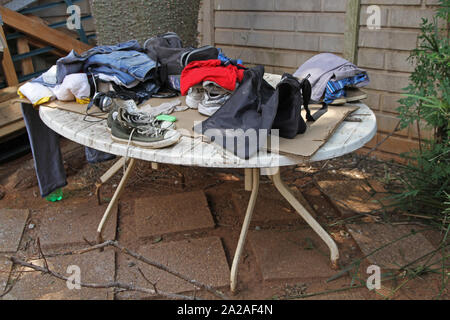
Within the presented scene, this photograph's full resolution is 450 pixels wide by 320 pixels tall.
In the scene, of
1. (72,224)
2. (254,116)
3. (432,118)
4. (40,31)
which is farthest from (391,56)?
(40,31)

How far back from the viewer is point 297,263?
85.2 inches

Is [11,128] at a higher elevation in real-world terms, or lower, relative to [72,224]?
higher

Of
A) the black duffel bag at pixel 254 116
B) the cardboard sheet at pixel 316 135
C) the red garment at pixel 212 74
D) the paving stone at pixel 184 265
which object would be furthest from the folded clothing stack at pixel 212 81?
the paving stone at pixel 184 265

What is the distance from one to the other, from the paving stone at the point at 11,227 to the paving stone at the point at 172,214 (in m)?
0.73

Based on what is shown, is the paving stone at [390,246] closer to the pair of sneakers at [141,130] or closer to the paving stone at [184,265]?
the paving stone at [184,265]

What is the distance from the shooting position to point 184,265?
218 cm

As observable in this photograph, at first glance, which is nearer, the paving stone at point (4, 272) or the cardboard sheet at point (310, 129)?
the cardboard sheet at point (310, 129)

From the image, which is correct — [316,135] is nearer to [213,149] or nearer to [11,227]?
[213,149]

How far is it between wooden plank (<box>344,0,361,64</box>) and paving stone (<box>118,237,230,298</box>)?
2.02 m

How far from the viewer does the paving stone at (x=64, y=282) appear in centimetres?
201

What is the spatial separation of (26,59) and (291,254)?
3263 millimetres

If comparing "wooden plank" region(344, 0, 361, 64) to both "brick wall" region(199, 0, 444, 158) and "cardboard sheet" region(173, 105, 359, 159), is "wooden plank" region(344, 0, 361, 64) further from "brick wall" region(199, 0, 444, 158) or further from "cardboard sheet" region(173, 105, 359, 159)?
"cardboard sheet" region(173, 105, 359, 159)

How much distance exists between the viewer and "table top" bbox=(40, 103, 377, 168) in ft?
5.28

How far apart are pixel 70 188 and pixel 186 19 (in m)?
1.59
